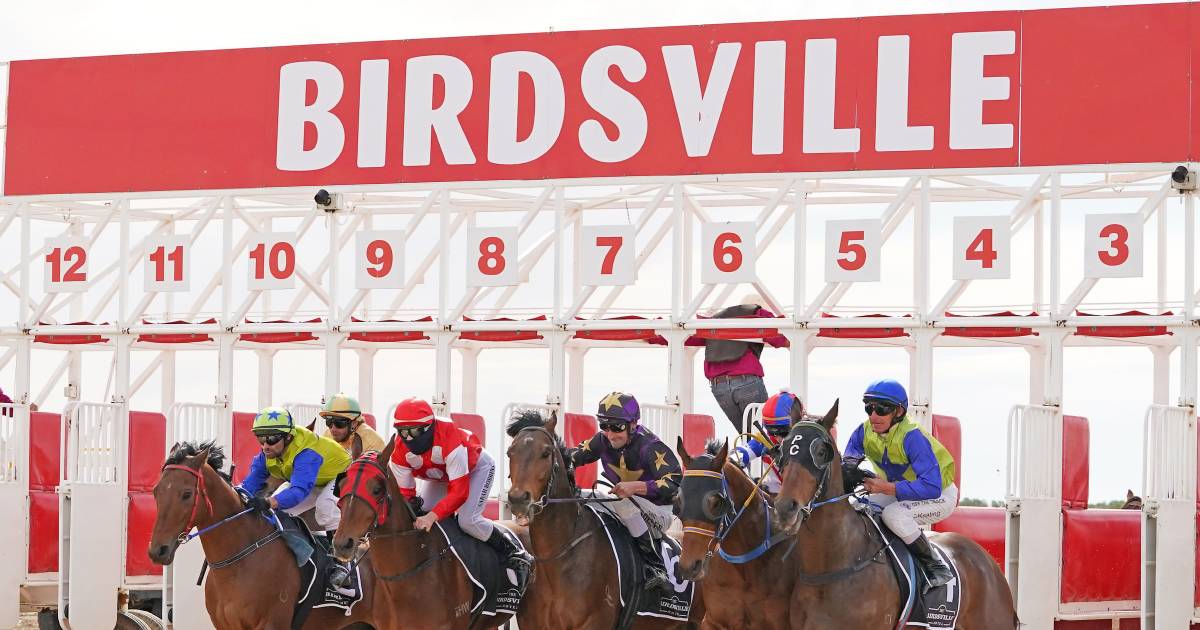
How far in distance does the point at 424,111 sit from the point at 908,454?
652cm

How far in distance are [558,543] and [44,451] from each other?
6.77 metres

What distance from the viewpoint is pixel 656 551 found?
36.7ft

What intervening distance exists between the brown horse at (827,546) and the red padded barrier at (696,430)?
4.49 m

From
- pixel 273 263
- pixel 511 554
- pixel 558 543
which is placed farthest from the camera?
pixel 273 263

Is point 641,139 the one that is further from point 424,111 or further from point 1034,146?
point 1034,146

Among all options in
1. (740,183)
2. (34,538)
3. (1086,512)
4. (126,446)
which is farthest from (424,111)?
(1086,512)

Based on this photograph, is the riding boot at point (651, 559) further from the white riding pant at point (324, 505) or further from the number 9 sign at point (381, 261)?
the number 9 sign at point (381, 261)

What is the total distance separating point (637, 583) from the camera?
1096cm

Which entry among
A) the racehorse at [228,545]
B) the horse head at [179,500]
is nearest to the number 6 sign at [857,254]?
the racehorse at [228,545]

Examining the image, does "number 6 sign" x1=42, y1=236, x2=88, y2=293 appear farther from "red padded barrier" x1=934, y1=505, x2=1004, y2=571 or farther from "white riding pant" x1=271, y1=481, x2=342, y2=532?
"red padded barrier" x1=934, y1=505, x2=1004, y2=571

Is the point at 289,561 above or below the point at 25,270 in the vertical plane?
below

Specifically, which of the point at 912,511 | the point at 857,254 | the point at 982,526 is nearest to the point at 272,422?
the point at 912,511

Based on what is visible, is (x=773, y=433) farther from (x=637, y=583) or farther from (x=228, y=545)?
(x=228, y=545)

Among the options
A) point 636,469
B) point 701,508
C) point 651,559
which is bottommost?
point 651,559
